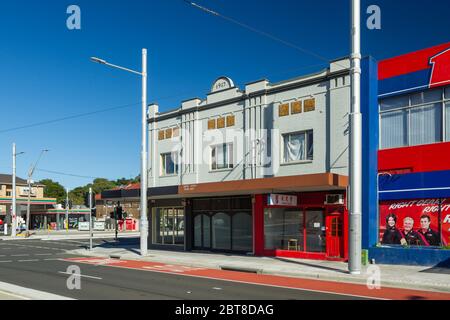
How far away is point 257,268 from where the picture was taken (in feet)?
61.0

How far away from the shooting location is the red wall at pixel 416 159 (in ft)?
61.2

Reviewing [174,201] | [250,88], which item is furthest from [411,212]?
[174,201]

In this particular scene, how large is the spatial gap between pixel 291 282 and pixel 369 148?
736cm

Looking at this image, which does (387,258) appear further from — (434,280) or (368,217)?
(434,280)

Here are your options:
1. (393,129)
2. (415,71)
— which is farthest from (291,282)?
(415,71)

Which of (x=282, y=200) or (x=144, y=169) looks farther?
(x=144, y=169)

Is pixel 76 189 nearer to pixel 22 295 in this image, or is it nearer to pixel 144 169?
pixel 144 169

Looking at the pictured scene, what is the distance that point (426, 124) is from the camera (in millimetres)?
19375

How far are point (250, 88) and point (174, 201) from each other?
27.4 ft

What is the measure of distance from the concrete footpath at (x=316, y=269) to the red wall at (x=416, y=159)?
12.7 ft

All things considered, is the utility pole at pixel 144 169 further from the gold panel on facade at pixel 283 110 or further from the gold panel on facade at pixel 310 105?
the gold panel on facade at pixel 310 105

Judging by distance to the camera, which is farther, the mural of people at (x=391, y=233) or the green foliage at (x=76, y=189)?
the green foliage at (x=76, y=189)

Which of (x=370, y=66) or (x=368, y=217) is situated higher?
(x=370, y=66)

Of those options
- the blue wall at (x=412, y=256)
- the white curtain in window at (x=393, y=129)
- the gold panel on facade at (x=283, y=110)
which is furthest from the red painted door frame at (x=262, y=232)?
the gold panel on facade at (x=283, y=110)
